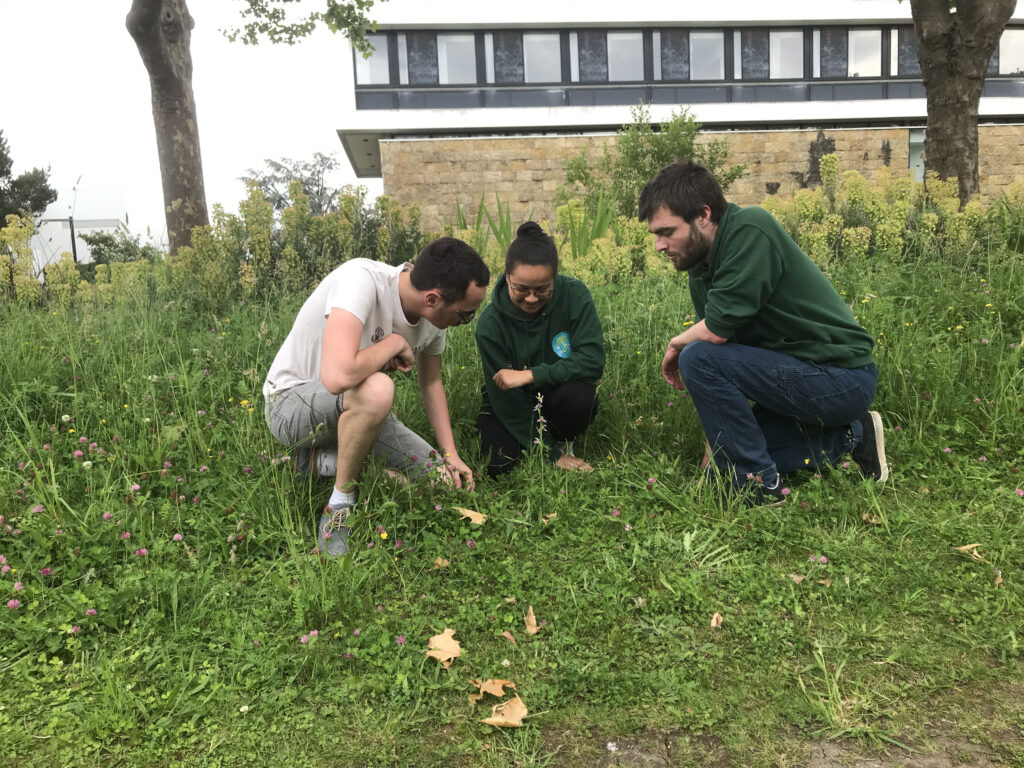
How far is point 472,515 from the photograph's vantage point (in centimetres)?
297

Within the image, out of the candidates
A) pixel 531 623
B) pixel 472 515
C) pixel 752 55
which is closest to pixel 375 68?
pixel 752 55

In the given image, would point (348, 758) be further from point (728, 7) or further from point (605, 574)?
point (728, 7)

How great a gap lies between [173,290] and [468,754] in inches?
206

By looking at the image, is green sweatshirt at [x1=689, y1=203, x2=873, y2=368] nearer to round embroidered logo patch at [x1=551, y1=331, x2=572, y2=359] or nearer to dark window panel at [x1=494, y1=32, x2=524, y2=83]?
round embroidered logo patch at [x1=551, y1=331, x2=572, y2=359]

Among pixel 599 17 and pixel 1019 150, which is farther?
pixel 599 17

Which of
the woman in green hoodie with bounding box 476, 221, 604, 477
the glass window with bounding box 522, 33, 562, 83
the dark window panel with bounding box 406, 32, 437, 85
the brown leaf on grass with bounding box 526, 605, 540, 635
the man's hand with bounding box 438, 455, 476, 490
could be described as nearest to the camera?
the brown leaf on grass with bounding box 526, 605, 540, 635

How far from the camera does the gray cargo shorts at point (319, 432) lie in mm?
2977

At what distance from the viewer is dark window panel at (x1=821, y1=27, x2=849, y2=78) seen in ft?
83.3

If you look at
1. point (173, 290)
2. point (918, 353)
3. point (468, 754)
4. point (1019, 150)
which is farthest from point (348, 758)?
point (1019, 150)

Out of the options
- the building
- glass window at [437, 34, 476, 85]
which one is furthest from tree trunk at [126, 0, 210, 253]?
glass window at [437, 34, 476, 85]

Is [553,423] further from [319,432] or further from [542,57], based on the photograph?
[542,57]

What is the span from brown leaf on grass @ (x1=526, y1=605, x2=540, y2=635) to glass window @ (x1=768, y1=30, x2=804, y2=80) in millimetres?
26726

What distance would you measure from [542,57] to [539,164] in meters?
6.24

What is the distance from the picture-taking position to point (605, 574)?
264cm
